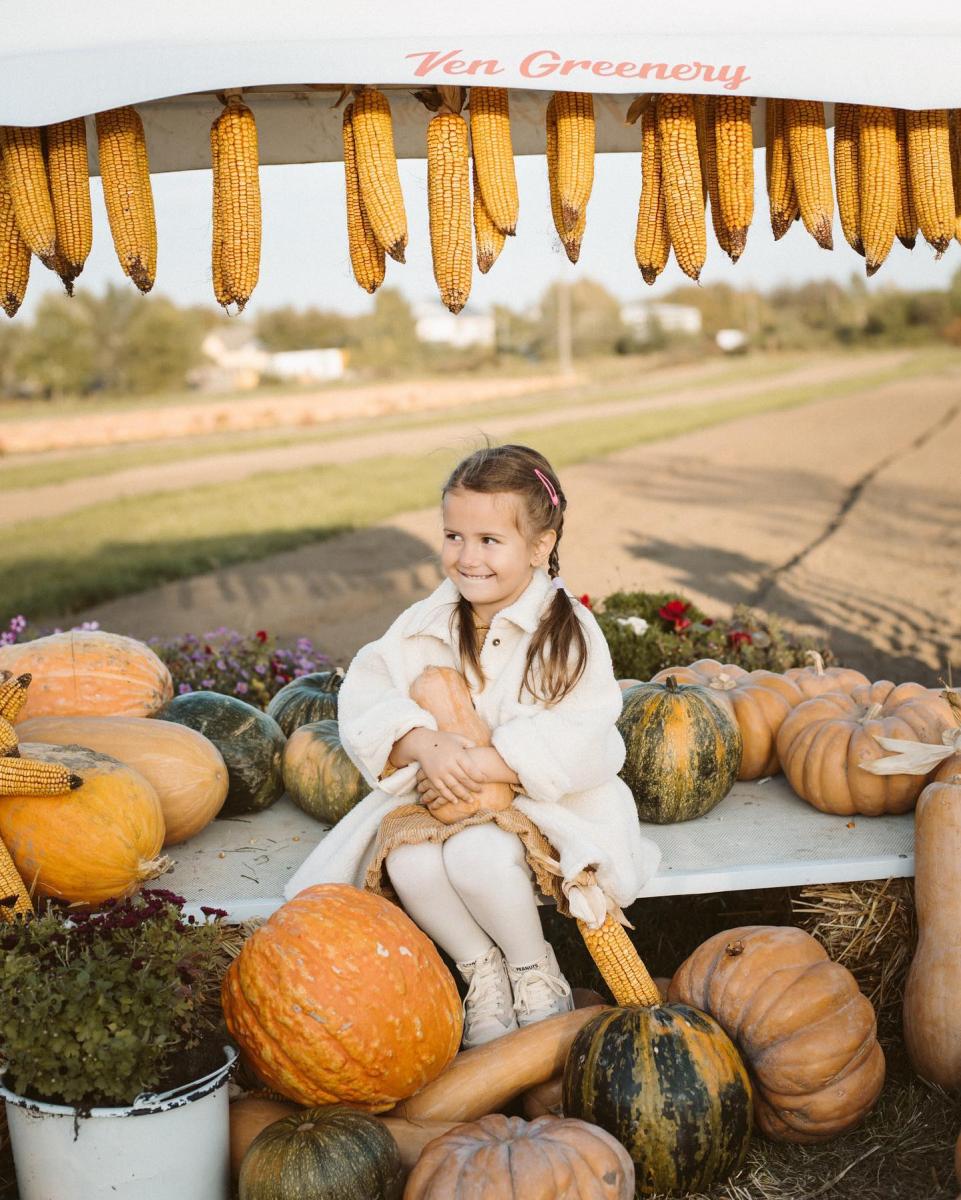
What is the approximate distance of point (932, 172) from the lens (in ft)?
12.3

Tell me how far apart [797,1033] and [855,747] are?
1062 millimetres

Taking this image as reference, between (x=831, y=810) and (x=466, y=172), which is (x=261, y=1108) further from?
(x=466, y=172)

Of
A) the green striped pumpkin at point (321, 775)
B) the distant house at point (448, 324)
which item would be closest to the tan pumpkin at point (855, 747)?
the green striped pumpkin at point (321, 775)

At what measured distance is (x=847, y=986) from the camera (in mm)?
3479

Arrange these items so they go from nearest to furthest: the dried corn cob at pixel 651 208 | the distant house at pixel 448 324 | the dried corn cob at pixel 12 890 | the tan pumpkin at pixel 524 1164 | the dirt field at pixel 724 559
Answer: the tan pumpkin at pixel 524 1164 → the dried corn cob at pixel 12 890 → the dried corn cob at pixel 651 208 → the dirt field at pixel 724 559 → the distant house at pixel 448 324

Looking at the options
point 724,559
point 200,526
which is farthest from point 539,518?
point 200,526

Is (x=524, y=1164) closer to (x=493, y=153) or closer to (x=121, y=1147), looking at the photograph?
(x=121, y=1147)

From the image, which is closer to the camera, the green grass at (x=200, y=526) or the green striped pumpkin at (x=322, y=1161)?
the green striped pumpkin at (x=322, y=1161)

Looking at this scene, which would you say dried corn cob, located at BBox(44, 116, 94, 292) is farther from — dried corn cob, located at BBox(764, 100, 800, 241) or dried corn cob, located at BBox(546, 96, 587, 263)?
dried corn cob, located at BBox(764, 100, 800, 241)

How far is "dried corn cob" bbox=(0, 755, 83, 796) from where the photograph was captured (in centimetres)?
340

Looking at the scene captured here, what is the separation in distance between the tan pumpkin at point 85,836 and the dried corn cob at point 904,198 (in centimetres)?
270

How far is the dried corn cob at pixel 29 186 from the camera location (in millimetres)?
3422

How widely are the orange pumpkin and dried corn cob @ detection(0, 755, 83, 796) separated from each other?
0.66 metres

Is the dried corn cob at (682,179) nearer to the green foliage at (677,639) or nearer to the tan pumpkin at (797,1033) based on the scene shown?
the tan pumpkin at (797,1033)
